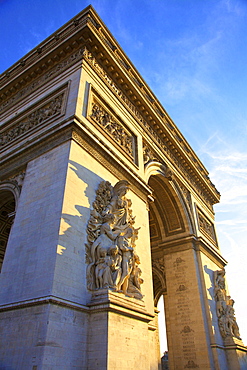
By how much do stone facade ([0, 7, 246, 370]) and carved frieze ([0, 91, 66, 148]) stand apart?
2.2 inches

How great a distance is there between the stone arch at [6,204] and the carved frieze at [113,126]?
329cm

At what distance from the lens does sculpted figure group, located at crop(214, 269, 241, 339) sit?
45.5 ft

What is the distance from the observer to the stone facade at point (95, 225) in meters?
6.56

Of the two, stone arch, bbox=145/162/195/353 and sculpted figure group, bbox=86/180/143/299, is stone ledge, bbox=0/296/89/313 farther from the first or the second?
stone arch, bbox=145/162/195/353

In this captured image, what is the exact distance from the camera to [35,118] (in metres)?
10.8

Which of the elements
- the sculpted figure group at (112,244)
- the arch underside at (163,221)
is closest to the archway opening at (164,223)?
the arch underside at (163,221)

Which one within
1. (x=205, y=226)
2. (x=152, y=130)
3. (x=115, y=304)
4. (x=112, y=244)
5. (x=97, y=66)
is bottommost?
(x=115, y=304)

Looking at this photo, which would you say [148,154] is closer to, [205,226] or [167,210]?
[167,210]

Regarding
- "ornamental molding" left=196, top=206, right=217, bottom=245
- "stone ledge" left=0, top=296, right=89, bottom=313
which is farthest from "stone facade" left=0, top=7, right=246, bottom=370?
"ornamental molding" left=196, top=206, right=217, bottom=245

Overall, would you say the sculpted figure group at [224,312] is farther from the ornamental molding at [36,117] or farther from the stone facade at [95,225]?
the ornamental molding at [36,117]

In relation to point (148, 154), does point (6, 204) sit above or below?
below

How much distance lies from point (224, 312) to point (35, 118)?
1186cm

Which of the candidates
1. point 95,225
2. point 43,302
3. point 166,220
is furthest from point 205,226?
point 43,302

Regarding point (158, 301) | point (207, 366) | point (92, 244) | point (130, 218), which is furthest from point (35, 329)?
point (158, 301)
